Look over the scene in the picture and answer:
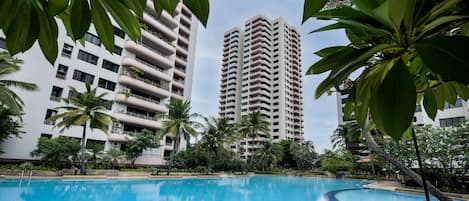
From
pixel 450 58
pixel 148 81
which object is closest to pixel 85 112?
pixel 148 81

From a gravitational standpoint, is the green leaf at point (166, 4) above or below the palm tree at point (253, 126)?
below

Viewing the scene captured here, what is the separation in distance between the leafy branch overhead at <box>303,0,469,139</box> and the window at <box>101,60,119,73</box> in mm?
24114

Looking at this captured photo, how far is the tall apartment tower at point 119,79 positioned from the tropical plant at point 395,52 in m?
15.8

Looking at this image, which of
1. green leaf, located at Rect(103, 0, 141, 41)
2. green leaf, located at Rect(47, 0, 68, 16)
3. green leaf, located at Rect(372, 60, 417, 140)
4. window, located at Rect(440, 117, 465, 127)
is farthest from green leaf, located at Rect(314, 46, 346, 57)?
window, located at Rect(440, 117, 465, 127)

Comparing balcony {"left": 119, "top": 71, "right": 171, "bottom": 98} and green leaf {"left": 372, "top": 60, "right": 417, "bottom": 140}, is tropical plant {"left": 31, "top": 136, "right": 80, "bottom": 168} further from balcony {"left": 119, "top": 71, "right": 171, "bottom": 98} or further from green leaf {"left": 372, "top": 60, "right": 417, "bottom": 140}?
green leaf {"left": 372, "top": 60, "right": 417, "bottom": 140}

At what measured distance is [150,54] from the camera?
24625mm

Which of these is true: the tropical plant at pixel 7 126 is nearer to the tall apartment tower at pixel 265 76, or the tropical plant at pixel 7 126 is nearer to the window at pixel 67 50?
the window at pixel 67 50

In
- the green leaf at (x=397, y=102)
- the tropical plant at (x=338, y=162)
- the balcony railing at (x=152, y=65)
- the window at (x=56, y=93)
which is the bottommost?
the tropical plant at (x=338, y=162)

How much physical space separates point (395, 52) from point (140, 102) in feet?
79.2

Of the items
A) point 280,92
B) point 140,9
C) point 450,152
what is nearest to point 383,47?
point 140,9

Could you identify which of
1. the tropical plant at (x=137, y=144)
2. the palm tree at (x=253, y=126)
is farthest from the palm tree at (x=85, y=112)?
the palm tree at (x=253, y=126)

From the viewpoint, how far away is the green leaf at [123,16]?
1.83ft

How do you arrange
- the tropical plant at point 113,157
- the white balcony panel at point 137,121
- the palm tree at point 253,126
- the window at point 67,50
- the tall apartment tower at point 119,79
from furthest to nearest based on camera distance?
the palm tree at point 253,126, the white balcony panel at point 137,121, the window at point 67,50, the tropical plant at point 113,157, the tall apartment tower at point 119,79

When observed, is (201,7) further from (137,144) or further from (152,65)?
(152,65)
